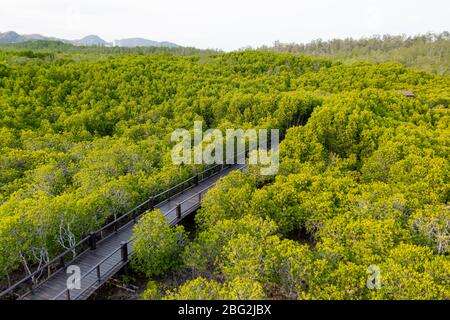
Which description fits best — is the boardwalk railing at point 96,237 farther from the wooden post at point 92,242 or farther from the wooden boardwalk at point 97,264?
the wooden boardwalk at point 97,264

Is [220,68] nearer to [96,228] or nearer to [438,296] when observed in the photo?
[96,228]

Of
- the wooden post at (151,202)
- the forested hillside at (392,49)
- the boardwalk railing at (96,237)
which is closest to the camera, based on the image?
the boardwalk railing at (96,237)

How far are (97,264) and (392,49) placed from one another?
95.3m

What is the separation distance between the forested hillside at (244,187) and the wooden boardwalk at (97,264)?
0.92m

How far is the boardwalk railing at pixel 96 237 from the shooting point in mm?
12875

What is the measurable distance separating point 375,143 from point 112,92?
2925cm

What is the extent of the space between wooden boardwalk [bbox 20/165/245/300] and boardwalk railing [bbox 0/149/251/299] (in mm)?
193

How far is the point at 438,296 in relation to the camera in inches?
408

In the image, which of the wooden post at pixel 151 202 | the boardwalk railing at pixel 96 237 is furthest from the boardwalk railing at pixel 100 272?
the wooden post at pixel 151 202

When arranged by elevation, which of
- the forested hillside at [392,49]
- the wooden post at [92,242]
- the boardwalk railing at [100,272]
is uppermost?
the forested hillside at [392,49]

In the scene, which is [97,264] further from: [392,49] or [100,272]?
[392,49]

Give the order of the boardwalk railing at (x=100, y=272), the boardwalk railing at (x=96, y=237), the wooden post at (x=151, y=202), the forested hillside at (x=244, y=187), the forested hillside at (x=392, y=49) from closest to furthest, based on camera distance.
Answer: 1. the boardwalk railing at (x=100, y=272)
2. the forested hillside at (x=244, y=187)
3. the boardwalk railing at (x=96, y=237)
4. the wooden post at (x=151, y=202)
5. the forested hillside at (x=392, y=49)

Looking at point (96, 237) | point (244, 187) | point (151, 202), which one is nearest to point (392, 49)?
point (244, 187)

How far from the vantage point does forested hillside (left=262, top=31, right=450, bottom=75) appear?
2712 inches
